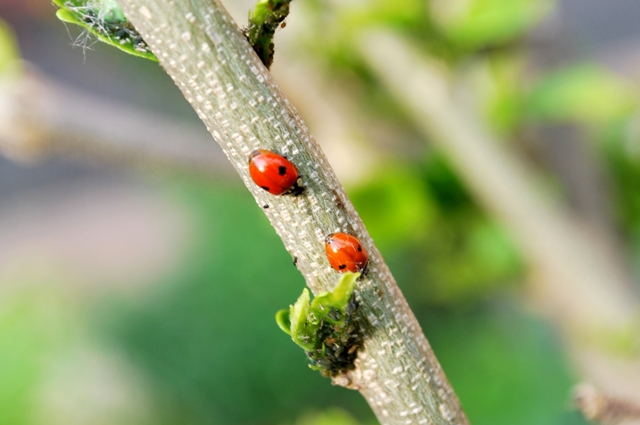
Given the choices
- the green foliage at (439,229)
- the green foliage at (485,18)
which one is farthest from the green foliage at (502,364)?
the green foliage at (485,18)

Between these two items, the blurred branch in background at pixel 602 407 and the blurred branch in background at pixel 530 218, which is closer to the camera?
the blurred branch in background at pixel 602 407

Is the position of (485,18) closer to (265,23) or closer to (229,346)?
(265,23)

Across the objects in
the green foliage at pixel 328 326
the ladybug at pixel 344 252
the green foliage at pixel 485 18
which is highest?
the green foliage at pixel 485 18

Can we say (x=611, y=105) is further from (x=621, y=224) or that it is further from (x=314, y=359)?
(x=314, y=359)

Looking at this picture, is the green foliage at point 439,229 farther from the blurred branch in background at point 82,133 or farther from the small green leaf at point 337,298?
the small green leaf at point 337,298

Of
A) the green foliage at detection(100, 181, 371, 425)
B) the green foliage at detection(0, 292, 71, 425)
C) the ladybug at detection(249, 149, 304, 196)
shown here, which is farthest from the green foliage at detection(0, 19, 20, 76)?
the green foliage at detection(0, 292, 71, 425)

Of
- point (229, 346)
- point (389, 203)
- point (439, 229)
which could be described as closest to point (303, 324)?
point (389, 203)

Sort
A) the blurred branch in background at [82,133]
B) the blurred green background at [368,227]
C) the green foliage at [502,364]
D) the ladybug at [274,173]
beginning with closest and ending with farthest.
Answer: the ladybug at [274,173], the blurred branch in background at [82,133], the blurred green background at [368,227], the green foliage at [502,364]
